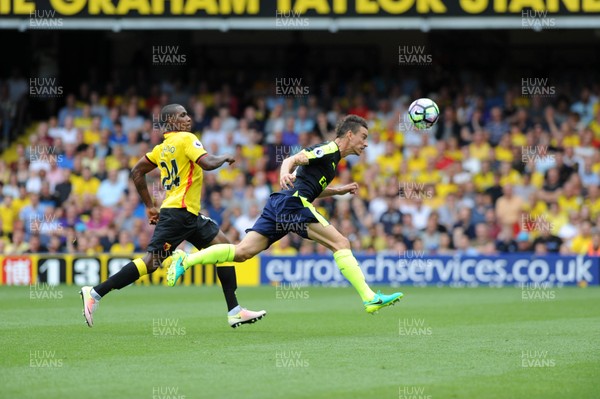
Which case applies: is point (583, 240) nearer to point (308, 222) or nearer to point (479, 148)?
point (479, 148)

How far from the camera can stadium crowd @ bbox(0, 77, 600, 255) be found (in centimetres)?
1952

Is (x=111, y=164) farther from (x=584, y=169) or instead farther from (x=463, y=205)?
(x=584, y=169)

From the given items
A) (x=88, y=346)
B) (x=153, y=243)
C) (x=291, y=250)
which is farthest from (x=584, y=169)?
(x=88, y=346)

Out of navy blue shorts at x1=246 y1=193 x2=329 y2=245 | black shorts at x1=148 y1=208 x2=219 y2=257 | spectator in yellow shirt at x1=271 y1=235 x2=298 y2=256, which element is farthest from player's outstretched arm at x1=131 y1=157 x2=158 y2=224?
spectator in yellow shirt at x1=271 y1=235 x2=298 y2=256

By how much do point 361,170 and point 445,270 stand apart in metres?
3.57

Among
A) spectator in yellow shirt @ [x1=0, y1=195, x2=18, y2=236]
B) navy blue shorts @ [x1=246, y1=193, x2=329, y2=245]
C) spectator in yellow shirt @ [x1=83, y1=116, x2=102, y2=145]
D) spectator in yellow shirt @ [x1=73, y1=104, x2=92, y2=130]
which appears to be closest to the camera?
navy blue shorts @ [x1=246, y1=193, x2=329, y2=245]

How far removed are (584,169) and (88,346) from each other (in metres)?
13.7

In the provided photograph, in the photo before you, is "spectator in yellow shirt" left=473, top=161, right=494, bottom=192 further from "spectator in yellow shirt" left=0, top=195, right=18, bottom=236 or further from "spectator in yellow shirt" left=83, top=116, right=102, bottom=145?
"spectator in yellow shirt" left=0, top=195, right=18, bottom=236

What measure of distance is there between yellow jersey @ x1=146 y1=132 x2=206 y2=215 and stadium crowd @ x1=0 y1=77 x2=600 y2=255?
861 centimetres

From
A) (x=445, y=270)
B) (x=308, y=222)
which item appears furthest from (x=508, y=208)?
(x=308, y=222)

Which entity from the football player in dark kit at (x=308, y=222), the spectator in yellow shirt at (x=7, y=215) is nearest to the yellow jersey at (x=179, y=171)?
the football player in dark kit at (x=308, y=222)

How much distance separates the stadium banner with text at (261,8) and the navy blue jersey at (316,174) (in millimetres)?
10732

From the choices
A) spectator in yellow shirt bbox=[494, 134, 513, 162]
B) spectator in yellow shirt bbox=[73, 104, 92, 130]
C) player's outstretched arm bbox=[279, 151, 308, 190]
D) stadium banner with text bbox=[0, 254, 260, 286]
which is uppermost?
spectator in yellow shirt bbox=[73, 104, 92, 130]

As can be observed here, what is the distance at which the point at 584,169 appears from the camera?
67.8 feet
